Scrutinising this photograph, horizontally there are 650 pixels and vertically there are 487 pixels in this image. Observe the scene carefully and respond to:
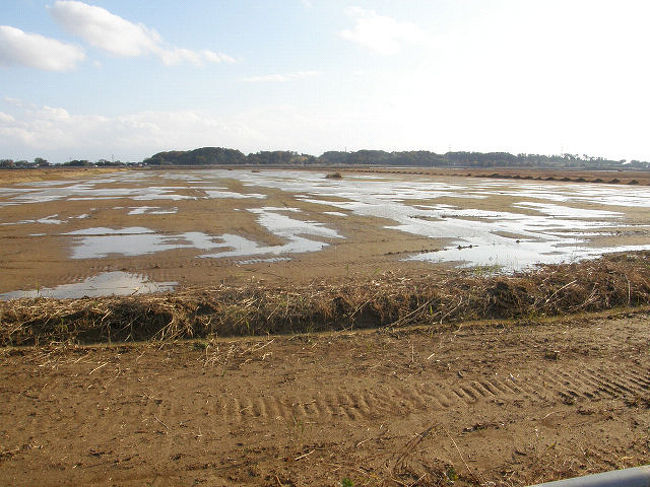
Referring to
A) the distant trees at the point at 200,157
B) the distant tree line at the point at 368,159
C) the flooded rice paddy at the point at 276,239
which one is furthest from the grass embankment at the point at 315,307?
the distant trees at the point at 200,157

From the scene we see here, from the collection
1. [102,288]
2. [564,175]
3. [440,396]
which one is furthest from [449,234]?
[564,175]

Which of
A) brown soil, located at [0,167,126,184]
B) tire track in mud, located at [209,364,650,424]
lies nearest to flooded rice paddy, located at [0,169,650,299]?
tire track in mud, located at [209,364,650,424]

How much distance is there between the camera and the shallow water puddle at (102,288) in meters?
8.53

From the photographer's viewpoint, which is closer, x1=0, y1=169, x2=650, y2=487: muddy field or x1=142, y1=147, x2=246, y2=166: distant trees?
x1=0, y1=169, x2=650, y2=487: muddy field

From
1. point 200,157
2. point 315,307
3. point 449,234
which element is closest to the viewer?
point 315,307

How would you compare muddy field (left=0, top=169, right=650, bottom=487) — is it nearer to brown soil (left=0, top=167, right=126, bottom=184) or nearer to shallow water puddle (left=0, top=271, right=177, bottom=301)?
shallow water puddle (left=0, top=271, right=177, bottom=301)

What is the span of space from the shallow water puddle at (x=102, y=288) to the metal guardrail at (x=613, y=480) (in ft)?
23.8

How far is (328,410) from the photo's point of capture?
4.42m

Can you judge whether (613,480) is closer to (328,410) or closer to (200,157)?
(328,410)

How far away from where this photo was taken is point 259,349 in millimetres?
5828

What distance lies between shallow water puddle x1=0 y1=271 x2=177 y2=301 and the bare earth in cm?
294

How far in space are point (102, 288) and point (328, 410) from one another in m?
6.35

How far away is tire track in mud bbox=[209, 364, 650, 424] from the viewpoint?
173 inches

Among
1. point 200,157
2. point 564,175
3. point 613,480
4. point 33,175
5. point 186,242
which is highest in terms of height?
point 200,157
